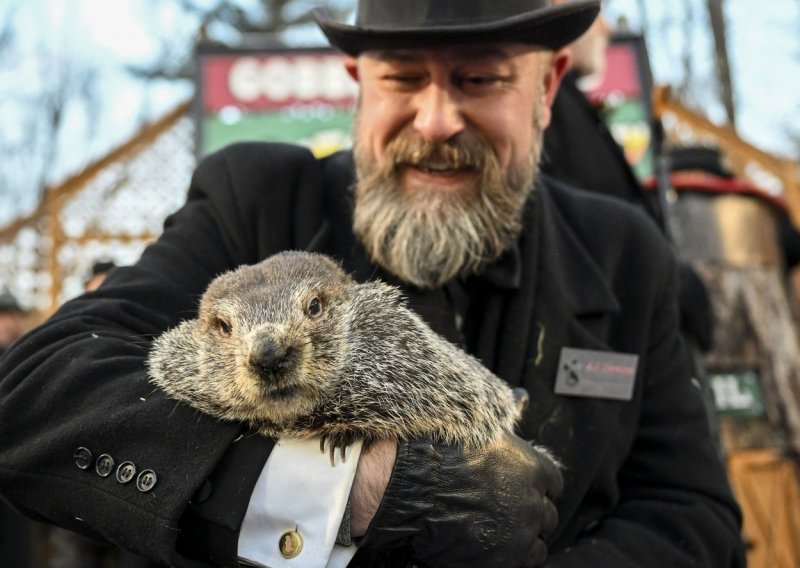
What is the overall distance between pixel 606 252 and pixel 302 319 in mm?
1359

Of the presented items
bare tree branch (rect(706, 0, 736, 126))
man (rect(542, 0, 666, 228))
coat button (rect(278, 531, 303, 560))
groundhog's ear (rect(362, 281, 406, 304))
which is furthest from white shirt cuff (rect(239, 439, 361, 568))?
bare tree branch (rect(706, 0, 736, 126))

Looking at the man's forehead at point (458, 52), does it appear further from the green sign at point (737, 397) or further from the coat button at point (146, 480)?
the green sign at point (737, 397)

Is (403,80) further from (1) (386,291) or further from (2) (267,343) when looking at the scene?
(2) (267,343)

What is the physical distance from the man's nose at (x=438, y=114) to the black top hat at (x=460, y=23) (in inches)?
6.3

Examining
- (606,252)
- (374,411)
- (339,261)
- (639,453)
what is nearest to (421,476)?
(374,411)

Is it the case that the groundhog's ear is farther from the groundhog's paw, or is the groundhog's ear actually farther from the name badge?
the name badge

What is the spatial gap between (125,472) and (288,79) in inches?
237

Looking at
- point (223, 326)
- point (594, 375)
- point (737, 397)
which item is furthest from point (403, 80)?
point (737, 397)

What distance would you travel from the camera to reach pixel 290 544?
1995 mm

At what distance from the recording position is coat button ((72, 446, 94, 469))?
2.05 metres

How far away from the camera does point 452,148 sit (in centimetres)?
263

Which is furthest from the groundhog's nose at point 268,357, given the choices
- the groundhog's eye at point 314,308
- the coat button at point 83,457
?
the coat button at point 83,457

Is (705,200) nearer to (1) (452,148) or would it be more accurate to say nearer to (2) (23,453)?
(1) (452,148)

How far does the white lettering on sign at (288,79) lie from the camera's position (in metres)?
7.42
